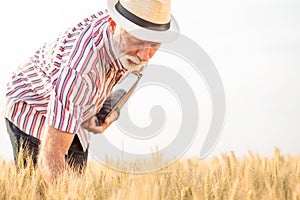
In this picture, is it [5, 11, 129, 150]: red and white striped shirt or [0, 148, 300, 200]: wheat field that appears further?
[5, 11, 129, 150]: red and white striped shirt

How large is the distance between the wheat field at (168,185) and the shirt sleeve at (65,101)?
25 cm

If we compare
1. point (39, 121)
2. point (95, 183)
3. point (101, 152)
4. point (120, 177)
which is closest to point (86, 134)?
point (101, 152)

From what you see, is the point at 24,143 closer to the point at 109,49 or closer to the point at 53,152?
the point at 53,152

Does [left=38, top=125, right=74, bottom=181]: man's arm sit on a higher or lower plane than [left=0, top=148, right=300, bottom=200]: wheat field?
higher

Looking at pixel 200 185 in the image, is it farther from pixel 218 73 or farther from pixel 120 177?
pixel 218 73

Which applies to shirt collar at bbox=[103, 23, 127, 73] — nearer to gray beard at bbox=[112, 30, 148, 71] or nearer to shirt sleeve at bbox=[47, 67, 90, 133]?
gray beard at bbox=[112, 30, 148, 71]

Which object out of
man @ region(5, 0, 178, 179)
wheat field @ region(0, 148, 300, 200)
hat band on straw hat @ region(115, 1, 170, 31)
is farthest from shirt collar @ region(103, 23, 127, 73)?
wheat field @ region(0, 148, 300, 200)

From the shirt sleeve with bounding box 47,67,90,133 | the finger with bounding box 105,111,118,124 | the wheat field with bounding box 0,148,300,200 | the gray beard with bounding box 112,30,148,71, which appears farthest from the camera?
the finger with bounding box 105,111,118,124

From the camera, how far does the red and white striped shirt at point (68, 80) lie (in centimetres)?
239

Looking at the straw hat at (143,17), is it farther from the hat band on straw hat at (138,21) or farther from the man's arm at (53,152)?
the man's arm at (53,152)

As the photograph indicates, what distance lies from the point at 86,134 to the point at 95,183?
3.36 feet

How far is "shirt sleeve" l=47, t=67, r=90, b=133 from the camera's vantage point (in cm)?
237

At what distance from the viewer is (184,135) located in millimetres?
2816

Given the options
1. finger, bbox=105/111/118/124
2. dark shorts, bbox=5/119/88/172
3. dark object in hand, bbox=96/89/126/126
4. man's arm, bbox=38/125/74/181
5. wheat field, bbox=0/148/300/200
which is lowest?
wheat field, bbox=0/148/300/200
